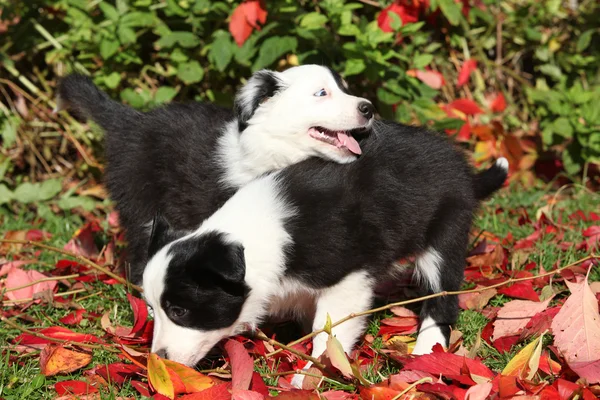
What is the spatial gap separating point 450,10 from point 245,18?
56.9 inches

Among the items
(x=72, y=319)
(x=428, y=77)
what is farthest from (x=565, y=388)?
(x=428, y=77)

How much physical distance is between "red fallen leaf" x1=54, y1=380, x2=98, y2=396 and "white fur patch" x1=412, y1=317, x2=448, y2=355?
53.5 inches

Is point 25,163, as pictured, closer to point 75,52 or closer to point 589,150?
point 75,52

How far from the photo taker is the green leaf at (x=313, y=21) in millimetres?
4825

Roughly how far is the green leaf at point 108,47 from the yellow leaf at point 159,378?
2840 millimetres

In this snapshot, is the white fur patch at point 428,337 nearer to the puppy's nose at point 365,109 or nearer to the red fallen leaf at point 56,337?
the puppy's nose at point 365,109

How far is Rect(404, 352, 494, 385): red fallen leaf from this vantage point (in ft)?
9.20

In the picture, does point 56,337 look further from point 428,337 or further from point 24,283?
point 428,337

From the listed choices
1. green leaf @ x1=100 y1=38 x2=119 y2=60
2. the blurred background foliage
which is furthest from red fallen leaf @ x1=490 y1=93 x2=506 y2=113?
green leaf @ x1=100 y1=38 x2=119 y2=60

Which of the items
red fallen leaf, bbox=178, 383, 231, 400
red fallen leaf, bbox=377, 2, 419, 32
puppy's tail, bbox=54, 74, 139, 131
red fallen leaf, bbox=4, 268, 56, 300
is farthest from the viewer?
red fallen leaf, bbox=377, 2, 419, 32

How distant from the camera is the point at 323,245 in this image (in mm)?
3053

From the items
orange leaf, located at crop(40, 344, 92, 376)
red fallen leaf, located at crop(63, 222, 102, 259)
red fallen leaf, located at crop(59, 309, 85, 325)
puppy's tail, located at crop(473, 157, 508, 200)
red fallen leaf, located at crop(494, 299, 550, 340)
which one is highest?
puppy's tail, located at crop(473, 157, 508, 200)

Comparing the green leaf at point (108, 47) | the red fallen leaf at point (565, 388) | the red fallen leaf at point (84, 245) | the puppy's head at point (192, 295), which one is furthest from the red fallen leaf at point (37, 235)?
the red fallen leaf at point (565, 388)

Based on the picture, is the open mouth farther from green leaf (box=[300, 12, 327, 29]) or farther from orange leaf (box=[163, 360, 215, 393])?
green leaf (box=[300, 12, 327, 29])
